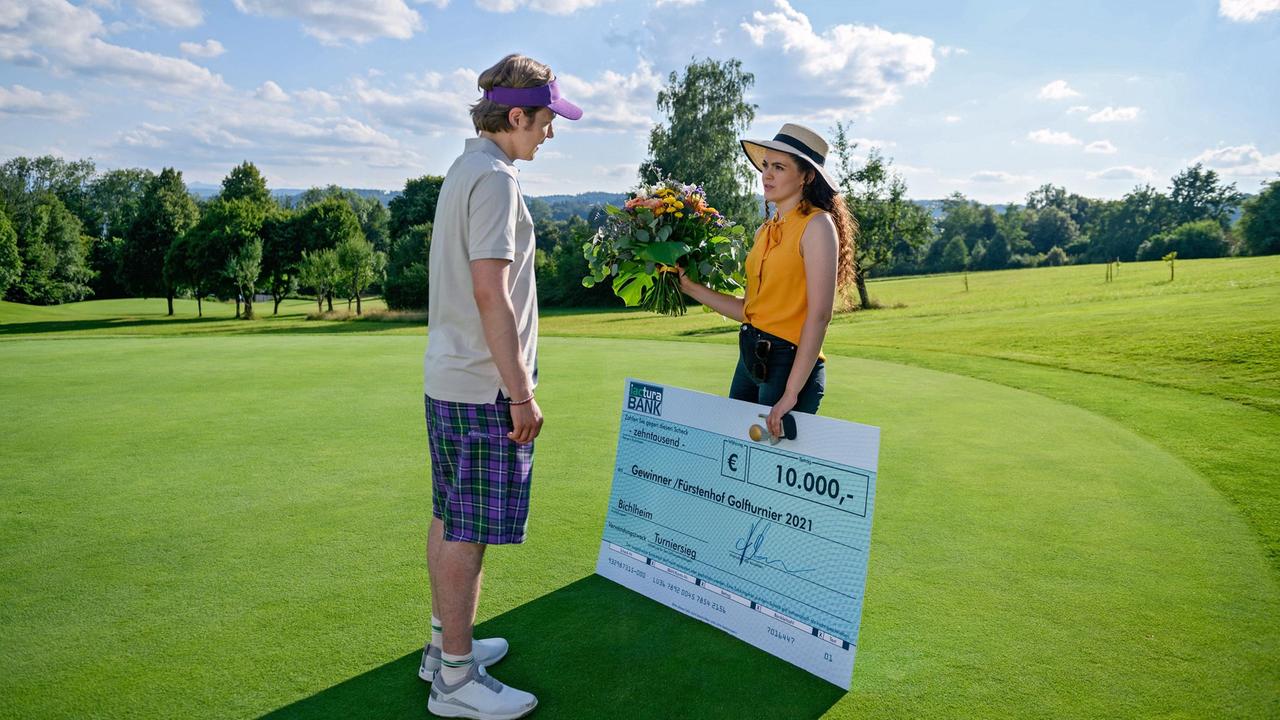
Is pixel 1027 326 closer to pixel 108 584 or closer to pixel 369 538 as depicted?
pixel 369 538

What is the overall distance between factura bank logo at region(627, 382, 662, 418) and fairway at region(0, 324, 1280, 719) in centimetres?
84

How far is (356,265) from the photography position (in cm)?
4381

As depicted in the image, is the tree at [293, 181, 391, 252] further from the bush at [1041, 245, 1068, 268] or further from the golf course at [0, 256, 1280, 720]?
the golf course at [0, 256, 1280, 720]

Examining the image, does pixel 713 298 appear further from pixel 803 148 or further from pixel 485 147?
pixel 485 147

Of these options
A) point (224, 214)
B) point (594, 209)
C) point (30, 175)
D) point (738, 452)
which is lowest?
point (738, 452)

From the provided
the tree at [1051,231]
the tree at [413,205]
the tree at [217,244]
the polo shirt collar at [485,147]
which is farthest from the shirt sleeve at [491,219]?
the tree at [1051,231]

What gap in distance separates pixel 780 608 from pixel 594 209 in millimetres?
2266

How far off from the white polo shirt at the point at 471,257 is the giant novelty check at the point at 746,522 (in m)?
1.15

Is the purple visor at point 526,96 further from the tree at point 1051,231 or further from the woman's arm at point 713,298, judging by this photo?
the tree at point 1051,231

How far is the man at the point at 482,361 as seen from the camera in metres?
2.38

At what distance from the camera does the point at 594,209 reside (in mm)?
4008

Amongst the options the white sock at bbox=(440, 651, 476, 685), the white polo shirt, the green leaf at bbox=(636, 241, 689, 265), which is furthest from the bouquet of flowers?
the white sock at bbox=(440, 651, 476, 685)

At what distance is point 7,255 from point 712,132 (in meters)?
43.4

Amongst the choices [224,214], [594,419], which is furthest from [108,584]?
[224,214]
